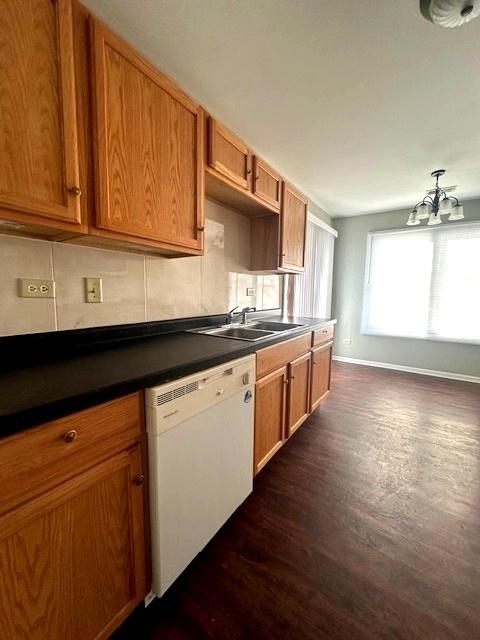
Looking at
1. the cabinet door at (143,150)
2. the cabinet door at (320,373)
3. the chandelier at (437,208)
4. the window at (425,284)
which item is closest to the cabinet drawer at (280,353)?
the cabinet door at (320,373)

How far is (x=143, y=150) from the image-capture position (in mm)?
1124

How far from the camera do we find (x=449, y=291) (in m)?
3.58

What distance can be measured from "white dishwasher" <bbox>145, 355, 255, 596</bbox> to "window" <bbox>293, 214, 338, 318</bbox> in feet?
7.30

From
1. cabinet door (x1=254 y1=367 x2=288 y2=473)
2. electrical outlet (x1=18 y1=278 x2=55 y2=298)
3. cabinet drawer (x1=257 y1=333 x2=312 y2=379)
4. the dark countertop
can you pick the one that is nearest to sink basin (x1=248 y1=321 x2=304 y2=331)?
cabinet drawer (x1=257 y1=333 x2=312 y2=379)

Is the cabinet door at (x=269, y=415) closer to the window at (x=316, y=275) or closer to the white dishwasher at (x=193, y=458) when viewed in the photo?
the white dishwasher at (x=193, y=458)

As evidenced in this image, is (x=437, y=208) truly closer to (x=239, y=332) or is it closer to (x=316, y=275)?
(x=316, y=275)

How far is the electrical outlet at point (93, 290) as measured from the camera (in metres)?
1.26

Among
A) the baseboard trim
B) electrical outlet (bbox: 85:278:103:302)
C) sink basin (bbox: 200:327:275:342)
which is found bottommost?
the baseboard trim

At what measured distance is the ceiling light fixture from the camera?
963 millimetres

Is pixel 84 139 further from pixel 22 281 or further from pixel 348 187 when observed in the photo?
pixel 348 187

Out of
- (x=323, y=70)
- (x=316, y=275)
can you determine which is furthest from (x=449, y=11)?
(x=316, y=275)

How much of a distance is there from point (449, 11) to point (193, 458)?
196cm

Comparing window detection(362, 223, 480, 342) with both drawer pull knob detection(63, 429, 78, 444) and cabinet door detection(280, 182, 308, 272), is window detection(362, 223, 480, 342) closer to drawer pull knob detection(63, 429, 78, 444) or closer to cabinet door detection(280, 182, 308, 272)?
cabinet door detection(280, 182, 308, 272)

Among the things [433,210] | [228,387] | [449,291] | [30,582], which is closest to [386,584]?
[228,387]
